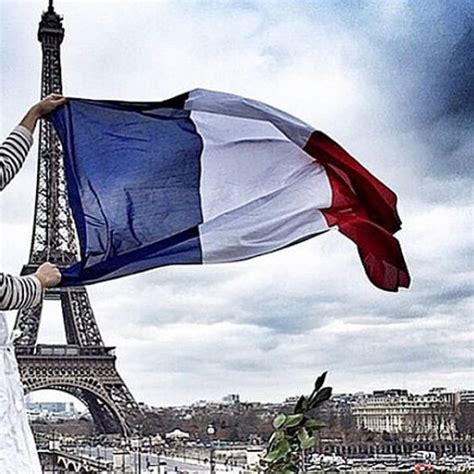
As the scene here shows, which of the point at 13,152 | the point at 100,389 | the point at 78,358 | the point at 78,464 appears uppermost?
the point at 78,358

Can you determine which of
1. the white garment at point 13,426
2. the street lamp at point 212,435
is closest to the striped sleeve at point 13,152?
the white garment at point 13,426

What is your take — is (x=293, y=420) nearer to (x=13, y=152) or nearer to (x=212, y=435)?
(x=13, y=152)

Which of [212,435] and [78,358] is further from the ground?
[78,358]

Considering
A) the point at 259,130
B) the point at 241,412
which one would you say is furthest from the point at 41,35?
the point at 259,130

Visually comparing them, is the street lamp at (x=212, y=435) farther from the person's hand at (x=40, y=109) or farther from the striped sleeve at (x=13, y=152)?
the striped sleeve at (x=13, y=152)

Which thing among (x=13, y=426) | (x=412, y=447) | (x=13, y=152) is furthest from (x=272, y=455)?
(x=412, y=447)

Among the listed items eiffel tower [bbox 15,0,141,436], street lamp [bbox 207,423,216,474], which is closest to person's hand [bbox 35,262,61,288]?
eiffel tower [bbox 15,0,141,436]

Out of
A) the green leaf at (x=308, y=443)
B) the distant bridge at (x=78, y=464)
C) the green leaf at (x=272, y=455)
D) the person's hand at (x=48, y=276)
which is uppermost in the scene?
the person's hand at (x=48, y=276)

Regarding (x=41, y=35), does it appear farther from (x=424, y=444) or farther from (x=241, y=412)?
(x=424, y=444)
